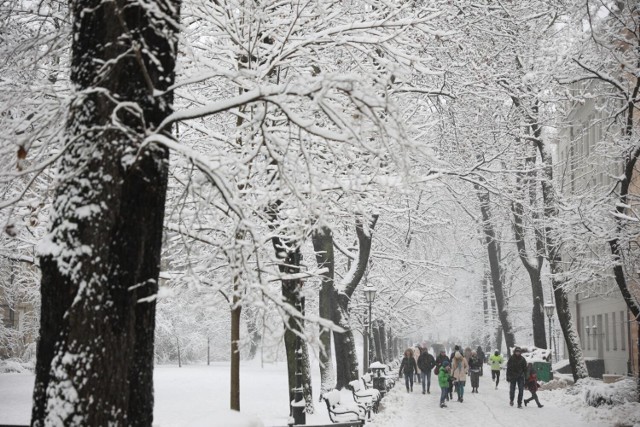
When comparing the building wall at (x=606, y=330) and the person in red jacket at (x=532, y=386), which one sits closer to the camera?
the person in red jacket at (x=532, y=386)

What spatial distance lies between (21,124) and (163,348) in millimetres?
54093

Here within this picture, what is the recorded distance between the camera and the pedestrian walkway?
707 inches

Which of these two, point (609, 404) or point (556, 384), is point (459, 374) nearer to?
point (609, 404)

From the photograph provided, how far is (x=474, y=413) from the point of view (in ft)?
68.3

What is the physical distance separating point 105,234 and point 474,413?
18.2 metres

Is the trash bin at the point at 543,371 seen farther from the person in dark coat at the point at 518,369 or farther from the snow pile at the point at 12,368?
the snow pile at the point at 12,368

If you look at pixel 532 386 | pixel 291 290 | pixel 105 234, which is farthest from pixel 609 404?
pixel 105 234

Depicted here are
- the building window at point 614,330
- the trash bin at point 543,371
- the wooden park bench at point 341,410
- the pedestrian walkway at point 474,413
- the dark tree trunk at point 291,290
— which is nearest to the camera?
the dark tree trunk at point 291,290

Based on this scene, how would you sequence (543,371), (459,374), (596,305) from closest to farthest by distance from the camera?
(459,374) → (543,371) → (596,305)

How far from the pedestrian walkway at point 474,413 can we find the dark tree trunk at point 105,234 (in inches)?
481

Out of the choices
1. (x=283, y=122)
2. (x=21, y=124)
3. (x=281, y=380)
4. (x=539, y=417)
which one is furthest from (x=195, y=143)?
(x=281, y=380)

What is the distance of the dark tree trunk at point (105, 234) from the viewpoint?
442 cm

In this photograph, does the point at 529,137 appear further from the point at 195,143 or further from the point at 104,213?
the point at 104,213

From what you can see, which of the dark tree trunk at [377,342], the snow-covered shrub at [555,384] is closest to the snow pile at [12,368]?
the dark tree trunk at [377,342]
